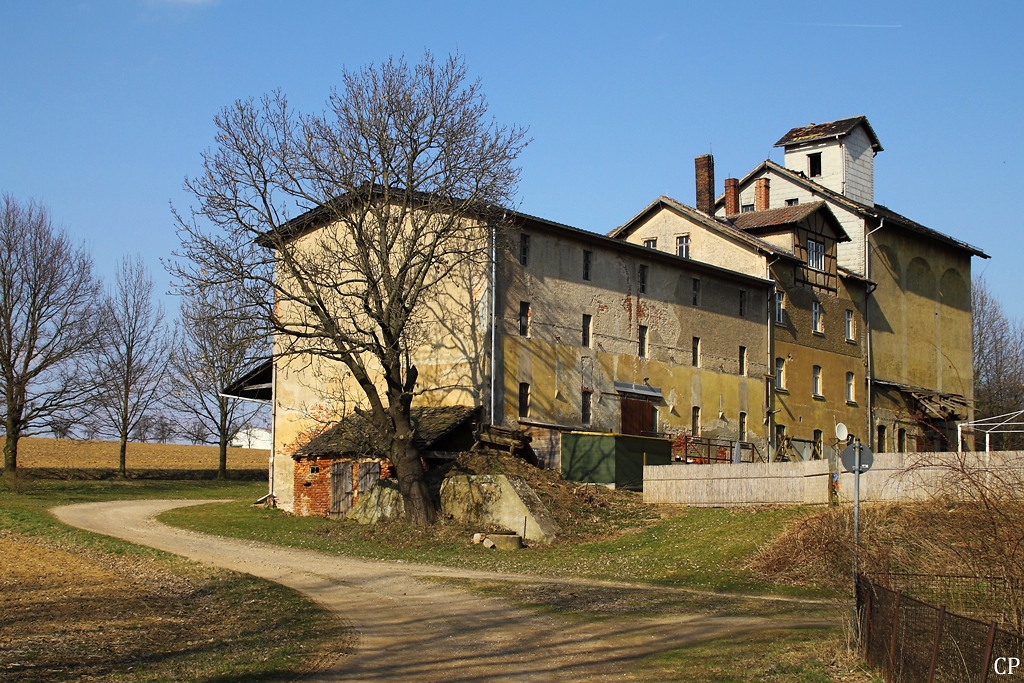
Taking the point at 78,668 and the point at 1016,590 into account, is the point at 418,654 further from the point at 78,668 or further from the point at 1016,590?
the point at 1016,590

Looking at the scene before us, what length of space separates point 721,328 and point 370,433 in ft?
55.8

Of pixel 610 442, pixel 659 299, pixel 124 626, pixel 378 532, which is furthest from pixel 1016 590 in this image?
pixel 659 299

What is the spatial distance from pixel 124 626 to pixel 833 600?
12.6 meters

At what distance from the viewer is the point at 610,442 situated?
34.8 meters

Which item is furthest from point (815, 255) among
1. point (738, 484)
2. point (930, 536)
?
point (930, 536)

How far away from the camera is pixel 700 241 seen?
162 feet

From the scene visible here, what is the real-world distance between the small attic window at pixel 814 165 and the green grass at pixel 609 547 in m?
31.7

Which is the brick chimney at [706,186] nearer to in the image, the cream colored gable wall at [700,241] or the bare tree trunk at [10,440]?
the cream colored gable wall at [700,241]

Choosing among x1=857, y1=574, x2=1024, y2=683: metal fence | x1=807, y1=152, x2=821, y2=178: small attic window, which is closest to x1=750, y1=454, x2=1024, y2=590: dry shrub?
x1=857, y1=574, x2=1024, y2=683: metal fence

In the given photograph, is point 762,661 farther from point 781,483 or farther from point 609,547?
point 781,483

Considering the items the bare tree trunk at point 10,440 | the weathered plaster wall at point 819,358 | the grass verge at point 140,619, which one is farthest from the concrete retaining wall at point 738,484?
the bare tree trunk at point 10,440

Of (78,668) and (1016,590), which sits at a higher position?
(1016,590)

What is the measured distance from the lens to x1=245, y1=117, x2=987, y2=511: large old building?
3697cm

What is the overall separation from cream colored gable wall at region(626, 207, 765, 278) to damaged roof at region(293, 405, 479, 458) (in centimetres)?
1708
